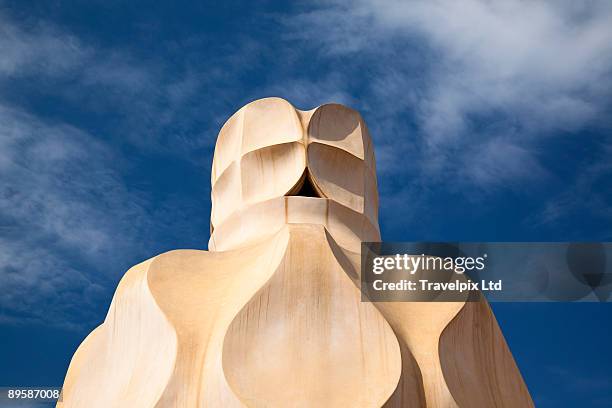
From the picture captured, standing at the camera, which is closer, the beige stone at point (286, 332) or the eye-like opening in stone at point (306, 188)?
the beige stone at point (286, 332)

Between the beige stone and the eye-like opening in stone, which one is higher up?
the eye-like opening in stone

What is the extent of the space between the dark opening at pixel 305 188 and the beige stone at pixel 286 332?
0.03 meters

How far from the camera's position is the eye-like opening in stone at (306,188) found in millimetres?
15766

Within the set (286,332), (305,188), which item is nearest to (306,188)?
(305,188)

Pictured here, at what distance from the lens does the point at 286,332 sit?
12961 mm

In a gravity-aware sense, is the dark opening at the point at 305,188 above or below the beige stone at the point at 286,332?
above

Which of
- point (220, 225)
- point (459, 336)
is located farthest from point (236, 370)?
point (220, 225)

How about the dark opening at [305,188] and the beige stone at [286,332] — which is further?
the dark opening at [305,188]

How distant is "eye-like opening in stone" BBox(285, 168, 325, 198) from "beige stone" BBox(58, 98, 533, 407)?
26mm

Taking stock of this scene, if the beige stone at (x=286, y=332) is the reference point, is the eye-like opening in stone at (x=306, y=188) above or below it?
above

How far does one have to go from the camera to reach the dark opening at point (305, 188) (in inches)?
621

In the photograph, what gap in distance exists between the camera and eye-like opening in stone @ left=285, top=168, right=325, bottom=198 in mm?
15766

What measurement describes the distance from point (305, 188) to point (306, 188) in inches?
0.6

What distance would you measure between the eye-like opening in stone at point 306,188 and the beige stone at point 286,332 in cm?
3
